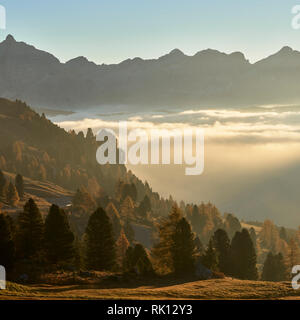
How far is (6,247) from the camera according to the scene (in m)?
49.6

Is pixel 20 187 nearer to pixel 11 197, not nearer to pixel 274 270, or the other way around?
pixel 11 197

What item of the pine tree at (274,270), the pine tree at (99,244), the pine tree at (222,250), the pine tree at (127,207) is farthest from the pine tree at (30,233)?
the pine tree at (127,207)

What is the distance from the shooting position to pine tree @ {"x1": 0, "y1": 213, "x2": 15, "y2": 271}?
4878cm

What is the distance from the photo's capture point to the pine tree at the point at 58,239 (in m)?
52.4

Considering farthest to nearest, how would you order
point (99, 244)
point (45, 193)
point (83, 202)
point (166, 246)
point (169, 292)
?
1. point (45, 193)
2. point (83, 202)
3. point (99, 244)
4. point (166, 246)
5. point (169, 292)

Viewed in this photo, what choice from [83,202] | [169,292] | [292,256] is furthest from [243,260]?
[83,202]

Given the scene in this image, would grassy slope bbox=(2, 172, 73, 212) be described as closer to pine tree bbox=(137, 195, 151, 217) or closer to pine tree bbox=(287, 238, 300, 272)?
pine tree bbox=(137, 195, 151, 217)

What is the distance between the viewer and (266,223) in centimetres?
17050

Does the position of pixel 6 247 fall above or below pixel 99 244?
above

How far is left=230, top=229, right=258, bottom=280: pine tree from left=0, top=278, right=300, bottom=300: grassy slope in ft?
87.8

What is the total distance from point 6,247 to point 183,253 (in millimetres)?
23853

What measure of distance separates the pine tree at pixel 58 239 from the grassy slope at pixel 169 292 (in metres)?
8.45

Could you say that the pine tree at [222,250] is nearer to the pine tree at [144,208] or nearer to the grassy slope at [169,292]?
the grassy slope at [169,292]

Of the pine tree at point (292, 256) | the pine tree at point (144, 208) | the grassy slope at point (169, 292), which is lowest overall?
the pine tree at point (292, 256)
